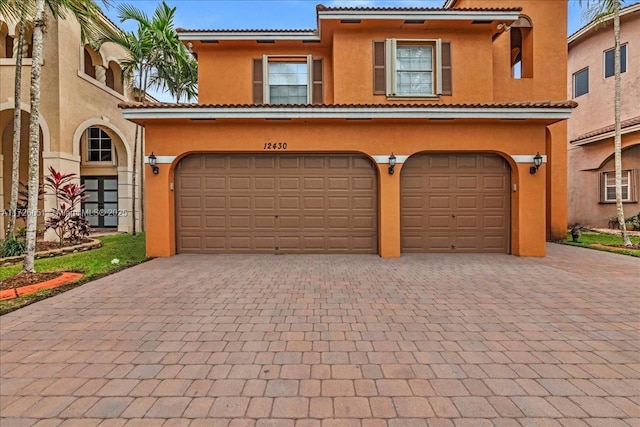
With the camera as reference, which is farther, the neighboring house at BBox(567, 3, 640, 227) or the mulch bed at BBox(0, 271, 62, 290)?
the neighboring house at BBox(567, 3, 640, 227)

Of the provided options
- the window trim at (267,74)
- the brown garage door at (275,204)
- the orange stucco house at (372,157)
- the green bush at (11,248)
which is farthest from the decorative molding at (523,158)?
the green bush at (11,248)

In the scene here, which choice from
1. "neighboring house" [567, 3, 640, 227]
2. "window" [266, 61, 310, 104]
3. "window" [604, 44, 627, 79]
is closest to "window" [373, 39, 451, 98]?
"window" [266, 61, 310, 104]

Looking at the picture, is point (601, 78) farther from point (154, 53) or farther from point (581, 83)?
point (154, 53)

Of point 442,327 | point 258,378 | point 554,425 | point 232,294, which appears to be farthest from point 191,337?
point 554,425

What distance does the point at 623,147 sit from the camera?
559 inches

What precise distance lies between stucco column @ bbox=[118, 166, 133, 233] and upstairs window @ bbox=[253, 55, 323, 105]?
7.99 m

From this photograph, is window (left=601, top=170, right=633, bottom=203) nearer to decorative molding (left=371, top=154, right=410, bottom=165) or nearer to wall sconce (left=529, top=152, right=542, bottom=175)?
wall sconce (left=529, top=152, right=542, bottom=175)

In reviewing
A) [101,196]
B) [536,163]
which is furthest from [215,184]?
[101,196]

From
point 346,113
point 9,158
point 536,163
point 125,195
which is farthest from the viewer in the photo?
→ point 125,195

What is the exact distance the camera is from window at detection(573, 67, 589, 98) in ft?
54.4

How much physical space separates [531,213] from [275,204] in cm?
708

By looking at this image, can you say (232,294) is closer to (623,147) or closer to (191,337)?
(191,337)

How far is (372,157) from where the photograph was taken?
8750mm

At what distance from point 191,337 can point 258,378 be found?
130 cm
